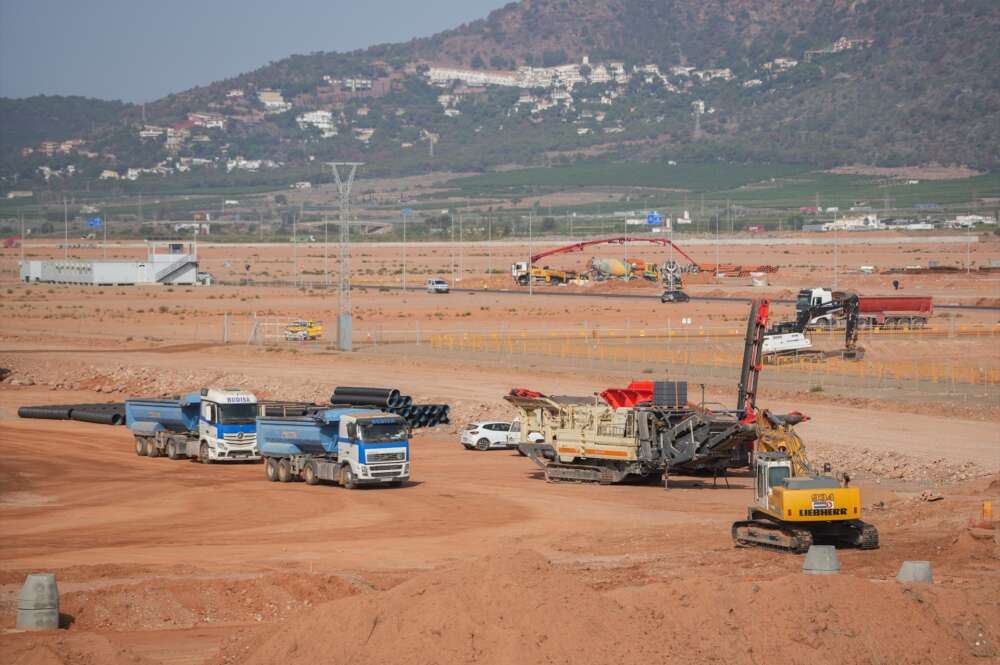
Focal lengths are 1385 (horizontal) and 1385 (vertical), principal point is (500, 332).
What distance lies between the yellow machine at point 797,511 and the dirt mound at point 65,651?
45.0ft

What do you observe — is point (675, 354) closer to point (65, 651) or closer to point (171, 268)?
point (65, 651)

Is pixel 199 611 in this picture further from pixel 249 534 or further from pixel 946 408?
pixel 946 408

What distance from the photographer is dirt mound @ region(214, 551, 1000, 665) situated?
1973 cm

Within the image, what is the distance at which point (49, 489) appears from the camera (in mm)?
40312

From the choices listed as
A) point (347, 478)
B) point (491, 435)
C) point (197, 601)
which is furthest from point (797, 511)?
point (491, 435)

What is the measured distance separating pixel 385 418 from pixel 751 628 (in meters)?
21.3

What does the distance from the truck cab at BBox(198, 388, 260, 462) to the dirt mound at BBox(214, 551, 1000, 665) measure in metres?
Result: 25.9

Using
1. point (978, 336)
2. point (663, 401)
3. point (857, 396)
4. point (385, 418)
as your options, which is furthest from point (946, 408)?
point (978, 336)

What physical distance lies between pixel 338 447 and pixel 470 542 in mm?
10306

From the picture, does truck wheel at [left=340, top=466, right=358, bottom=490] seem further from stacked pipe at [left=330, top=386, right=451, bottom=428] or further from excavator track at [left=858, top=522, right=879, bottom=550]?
excavator track at [left=858, top=522, right=879, bottom=550]

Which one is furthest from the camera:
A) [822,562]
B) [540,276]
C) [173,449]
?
[540,276]

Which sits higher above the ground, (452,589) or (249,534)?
(452,589)

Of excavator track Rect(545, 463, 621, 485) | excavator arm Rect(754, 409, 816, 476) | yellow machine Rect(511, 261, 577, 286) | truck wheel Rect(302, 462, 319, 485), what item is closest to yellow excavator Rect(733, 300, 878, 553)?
excavator arm Rect(754, 409, 816, 476)

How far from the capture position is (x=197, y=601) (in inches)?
961
